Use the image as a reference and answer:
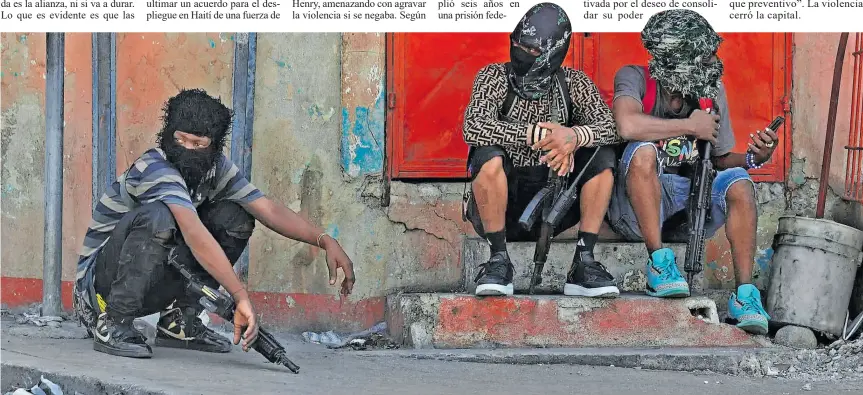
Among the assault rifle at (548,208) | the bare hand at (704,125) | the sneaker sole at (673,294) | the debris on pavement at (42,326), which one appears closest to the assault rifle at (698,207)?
the bare hand at (704,125)

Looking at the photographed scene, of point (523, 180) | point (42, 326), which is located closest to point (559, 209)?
point (523, 180)

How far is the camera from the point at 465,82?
210 inches

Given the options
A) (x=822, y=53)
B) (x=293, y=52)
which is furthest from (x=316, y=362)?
(x=822, y=53)

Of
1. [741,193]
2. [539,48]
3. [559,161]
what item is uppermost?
[539,48]

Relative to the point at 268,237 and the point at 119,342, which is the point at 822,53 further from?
the point at 119,342

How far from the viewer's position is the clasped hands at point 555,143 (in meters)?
4.52

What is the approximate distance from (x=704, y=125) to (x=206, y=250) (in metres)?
2.11

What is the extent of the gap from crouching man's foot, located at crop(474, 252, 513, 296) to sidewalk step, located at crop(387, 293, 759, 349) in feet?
0.23

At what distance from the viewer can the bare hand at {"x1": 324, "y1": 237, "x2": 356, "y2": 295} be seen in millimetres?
4113

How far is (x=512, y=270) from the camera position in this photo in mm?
4719

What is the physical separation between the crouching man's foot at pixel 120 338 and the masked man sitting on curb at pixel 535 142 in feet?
4.25

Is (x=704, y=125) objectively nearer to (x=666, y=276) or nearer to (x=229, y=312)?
(x=666, y=276)

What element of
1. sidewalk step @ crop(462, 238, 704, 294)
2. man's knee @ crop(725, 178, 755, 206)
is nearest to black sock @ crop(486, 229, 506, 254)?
sidewalk step @ crop(462, 238, 704, 294)

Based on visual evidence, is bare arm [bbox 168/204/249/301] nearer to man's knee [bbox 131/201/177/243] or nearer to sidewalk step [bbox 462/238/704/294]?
man's knee [bbox 131/201/177/243]
